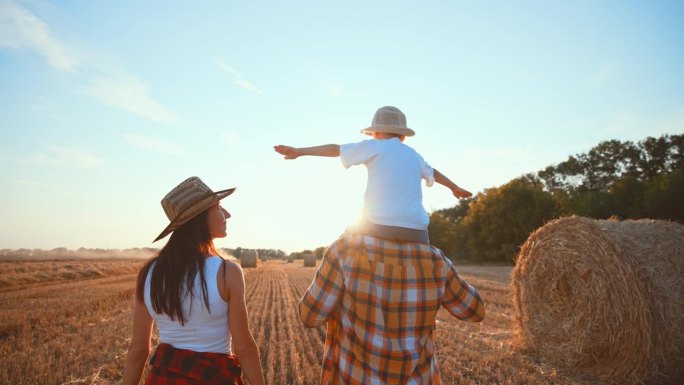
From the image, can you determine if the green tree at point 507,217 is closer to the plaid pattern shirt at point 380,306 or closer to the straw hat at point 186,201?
the plaid pattern shirt at point 380,306

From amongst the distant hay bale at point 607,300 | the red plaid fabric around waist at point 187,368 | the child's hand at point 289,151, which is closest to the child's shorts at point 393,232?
the child's hand at point 289,151

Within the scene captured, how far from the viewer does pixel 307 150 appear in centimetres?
278

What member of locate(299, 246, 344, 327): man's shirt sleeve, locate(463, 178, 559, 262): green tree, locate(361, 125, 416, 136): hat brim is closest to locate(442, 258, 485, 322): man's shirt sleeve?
locate(299, 246, 344, 327): man's shirt sleeve

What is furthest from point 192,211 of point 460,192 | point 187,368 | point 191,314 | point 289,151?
point 460,192

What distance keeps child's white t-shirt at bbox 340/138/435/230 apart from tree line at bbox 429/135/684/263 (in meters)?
29.4

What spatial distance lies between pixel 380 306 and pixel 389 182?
700mm

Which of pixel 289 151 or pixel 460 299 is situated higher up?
pixel 289 151

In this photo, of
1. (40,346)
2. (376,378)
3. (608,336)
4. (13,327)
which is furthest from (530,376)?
(13,327)

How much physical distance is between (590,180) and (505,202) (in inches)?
913

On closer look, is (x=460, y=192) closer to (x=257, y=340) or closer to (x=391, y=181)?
(x=391, y=181)

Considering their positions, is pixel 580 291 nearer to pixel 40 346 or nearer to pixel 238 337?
pixel 238 337

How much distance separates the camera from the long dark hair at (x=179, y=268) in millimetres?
2332

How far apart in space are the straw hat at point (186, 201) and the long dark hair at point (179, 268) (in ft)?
0.17

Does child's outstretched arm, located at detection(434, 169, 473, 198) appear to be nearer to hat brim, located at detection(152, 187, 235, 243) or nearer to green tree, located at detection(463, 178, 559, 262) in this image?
hat brim, located at detection(152, 187, 235, 243)
